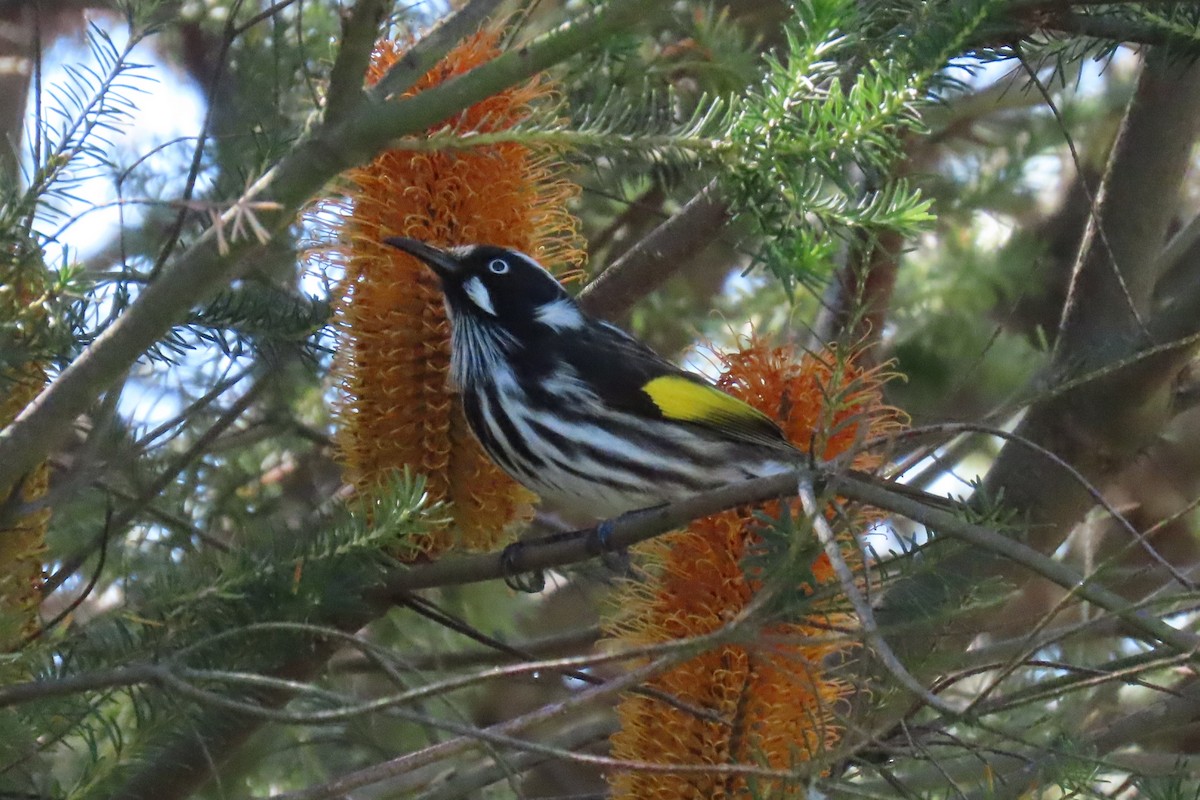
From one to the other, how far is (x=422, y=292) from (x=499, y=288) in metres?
0.26

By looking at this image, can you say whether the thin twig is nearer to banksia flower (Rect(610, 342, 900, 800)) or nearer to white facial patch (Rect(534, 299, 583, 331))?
banksia flower (Rect(610, 342, 900, 800))

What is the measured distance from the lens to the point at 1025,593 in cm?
457

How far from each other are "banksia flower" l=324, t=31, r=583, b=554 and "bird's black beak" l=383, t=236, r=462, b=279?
62 mm

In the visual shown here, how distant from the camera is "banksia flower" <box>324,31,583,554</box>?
270cm

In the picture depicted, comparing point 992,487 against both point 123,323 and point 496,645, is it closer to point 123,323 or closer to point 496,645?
point 496,645

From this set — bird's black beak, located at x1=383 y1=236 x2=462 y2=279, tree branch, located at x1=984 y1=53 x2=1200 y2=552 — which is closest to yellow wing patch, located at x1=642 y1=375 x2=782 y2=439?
bird's black beak, located at x1=383 y1=236 x2=462 y2=279

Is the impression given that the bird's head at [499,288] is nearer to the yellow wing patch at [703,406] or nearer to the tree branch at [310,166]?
the yellow wing patch at [703,406]

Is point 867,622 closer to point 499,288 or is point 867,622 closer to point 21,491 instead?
point 21,491

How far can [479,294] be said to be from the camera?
9.75ft

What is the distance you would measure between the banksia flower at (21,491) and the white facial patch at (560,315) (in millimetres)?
1149

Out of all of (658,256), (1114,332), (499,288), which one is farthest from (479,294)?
(1114,332)

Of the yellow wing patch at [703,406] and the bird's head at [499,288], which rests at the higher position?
the bird's head at [499,288]

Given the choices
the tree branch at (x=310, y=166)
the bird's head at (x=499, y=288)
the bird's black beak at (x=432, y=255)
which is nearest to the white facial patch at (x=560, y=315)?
the bird's head at (x=499, y=288)

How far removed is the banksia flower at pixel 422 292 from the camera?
2.70m
